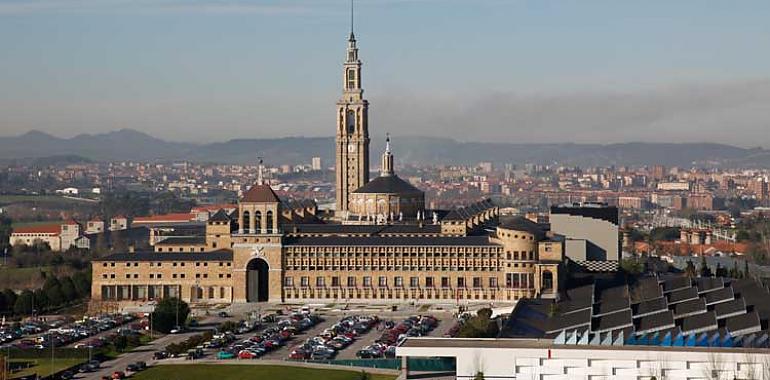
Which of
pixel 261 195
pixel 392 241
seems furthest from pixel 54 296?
→ pixel 392 241

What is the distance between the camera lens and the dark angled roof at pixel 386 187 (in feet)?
270

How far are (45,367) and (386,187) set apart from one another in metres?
34.2

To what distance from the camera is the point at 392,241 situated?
241ft

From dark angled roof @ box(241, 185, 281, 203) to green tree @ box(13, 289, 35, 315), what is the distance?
39.2 ft

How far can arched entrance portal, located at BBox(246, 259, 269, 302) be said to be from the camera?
7369 cm

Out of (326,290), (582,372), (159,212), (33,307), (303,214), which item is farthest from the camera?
(159,212)

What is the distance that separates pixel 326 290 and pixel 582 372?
31.6 meters

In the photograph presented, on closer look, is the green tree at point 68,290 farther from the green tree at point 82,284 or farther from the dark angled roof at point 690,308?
the dark angled roof at point 690,308

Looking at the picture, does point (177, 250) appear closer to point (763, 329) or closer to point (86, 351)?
point (86, 351)

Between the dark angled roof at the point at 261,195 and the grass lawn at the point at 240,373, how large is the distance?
24.1 meters

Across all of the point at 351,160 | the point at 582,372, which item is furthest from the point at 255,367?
the point at 351,160

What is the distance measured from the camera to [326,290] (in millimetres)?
73188

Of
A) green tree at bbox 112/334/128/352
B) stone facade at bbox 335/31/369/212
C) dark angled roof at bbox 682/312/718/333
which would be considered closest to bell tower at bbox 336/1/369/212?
stone facade at bbox 335/31/369/212

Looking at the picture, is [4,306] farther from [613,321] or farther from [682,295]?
[613,321]
